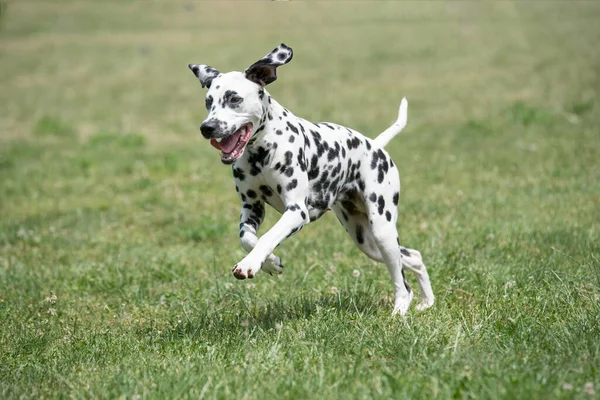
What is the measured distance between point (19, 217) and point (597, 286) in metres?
7.33

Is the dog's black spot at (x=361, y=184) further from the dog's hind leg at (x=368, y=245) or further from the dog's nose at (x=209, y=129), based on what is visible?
the dog's nose at (x=209, y=129)

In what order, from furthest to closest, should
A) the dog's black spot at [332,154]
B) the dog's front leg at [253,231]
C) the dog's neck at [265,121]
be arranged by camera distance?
1. the dog's black spot at [332,154]
2. the dog's front leg at [253,231]
3. the dog's neck at [265,121]

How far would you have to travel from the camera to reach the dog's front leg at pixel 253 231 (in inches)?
210

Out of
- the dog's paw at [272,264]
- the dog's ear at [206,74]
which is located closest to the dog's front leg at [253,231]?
the dog's paw at [272,264]

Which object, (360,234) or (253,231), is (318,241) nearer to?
(360,234)

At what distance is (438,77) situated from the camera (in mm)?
20328

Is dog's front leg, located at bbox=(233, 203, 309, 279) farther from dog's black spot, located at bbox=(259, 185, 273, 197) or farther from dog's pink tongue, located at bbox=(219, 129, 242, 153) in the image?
dog's pink tongue, located at bbox=(219, 129, 242, 153)

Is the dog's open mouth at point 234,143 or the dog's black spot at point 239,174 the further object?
the dog's black spot at point 239,174

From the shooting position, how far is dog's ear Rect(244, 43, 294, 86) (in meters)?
5.06

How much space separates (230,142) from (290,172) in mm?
455

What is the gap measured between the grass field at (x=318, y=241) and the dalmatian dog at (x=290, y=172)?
474 mm

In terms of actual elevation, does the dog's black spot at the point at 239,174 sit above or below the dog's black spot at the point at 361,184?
above

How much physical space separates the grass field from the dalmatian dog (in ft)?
1.56

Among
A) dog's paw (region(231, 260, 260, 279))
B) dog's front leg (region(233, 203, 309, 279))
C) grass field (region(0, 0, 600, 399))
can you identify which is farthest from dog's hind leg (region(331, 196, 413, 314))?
dog's paw (region(231, 260, 260, 279))
